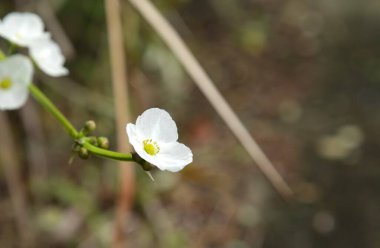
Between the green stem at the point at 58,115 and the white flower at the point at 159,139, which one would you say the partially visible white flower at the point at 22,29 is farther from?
the white flower at the point at 159,139

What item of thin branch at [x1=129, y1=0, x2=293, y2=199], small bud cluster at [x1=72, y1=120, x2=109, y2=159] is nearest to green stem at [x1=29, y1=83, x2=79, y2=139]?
small bud cluster at [x1=72, y1=120, x2=109, y2=159]

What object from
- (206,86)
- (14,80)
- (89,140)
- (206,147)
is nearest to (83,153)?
(89,140)

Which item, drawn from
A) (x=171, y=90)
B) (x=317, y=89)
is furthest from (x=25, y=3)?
(x=317, y=89)

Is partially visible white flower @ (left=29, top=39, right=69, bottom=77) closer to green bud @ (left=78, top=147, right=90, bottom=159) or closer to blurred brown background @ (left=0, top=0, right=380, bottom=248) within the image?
green bud @ (left=78, top=147, right=90, bottom=159)

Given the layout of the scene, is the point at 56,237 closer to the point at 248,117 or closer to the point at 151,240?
the point at 151,240

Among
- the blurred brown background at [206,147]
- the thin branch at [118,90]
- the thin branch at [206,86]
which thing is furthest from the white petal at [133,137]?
the blurred brown background at [206,147]
